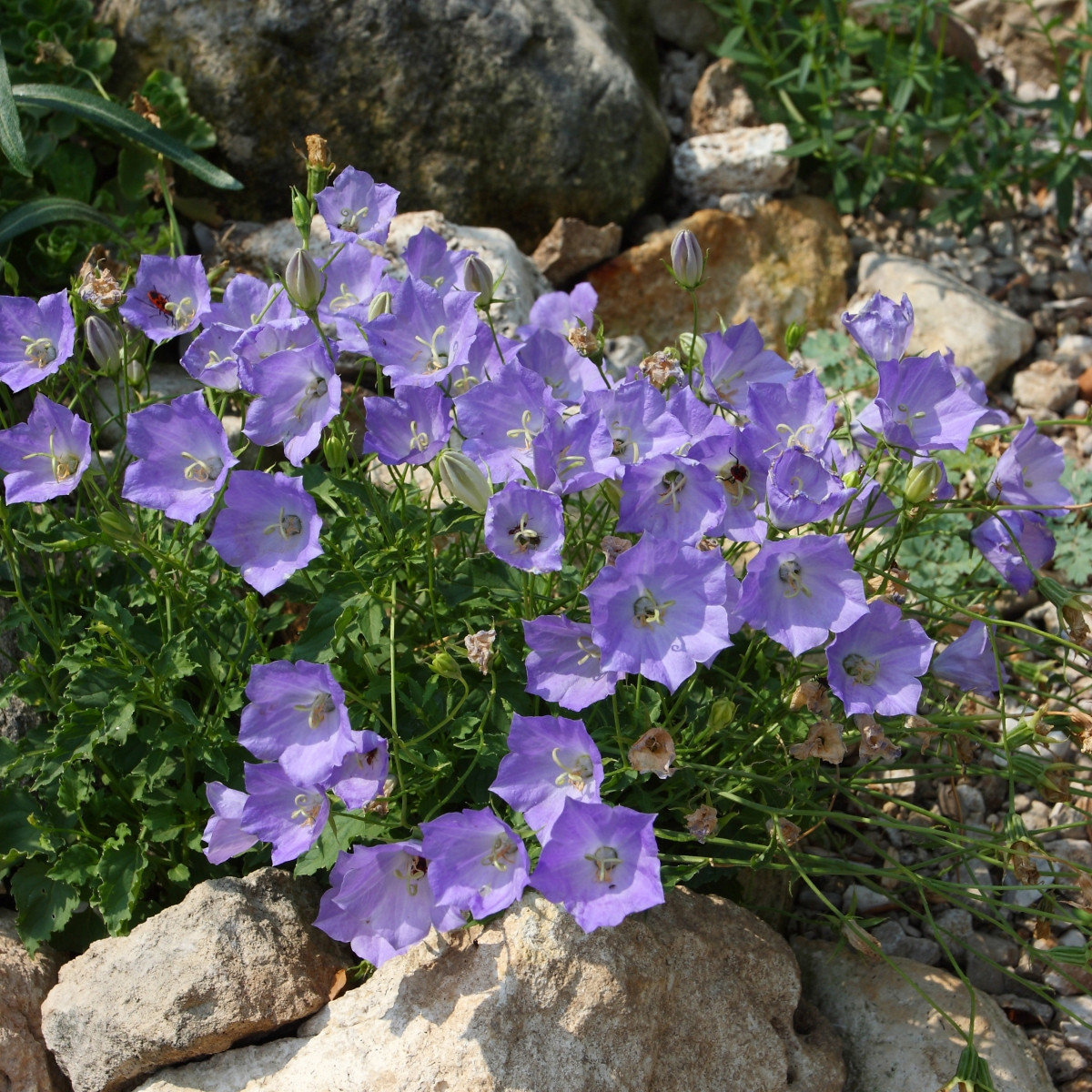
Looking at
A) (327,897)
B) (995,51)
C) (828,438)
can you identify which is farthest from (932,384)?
(995,51)

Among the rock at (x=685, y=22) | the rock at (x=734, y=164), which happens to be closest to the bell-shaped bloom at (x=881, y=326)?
the rock at (x=734, y=164)

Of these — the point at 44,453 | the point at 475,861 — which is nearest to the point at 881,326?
the point at 475,861

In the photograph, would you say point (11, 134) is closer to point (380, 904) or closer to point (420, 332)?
point (420, 332)

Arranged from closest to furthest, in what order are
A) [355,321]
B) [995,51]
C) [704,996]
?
[704,996]
[355,321]
[995,51]

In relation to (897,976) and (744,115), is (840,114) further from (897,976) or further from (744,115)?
(897,976)

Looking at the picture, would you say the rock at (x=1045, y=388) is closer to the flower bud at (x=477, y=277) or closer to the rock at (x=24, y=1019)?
the flower bud at (x=477, y=277)

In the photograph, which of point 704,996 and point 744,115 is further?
point 744,115
